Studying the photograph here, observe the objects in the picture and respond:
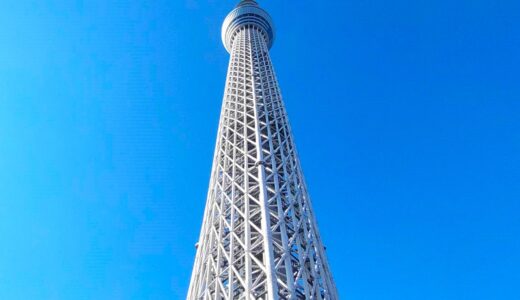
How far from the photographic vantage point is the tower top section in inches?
1577

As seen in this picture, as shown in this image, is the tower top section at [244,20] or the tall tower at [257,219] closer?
the tall tower at [257,219]

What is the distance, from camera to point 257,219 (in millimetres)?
16453

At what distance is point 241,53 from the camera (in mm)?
33281

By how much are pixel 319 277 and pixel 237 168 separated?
6.41m

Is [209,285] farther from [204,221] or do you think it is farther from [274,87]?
[274,87]

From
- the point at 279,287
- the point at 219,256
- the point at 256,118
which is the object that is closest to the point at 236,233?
the point at 219,256

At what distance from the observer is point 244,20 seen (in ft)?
131

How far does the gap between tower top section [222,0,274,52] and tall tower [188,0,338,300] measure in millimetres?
16358

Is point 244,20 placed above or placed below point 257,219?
above

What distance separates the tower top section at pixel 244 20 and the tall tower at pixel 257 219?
1636cm

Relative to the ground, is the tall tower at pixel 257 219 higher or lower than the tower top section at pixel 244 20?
lower

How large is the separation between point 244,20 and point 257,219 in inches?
1097

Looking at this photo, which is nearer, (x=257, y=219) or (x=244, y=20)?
(x=257, y=219)

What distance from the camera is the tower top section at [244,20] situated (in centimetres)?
4006
